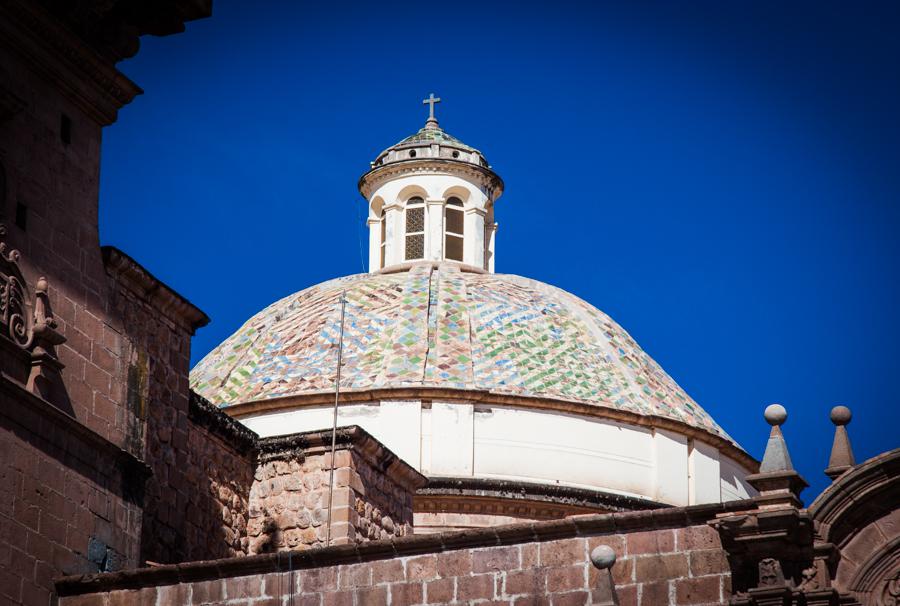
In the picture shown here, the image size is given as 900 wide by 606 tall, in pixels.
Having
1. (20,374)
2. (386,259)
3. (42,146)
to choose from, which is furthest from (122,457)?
(386,259)

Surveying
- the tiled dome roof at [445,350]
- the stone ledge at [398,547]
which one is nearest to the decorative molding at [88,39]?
the stone ledge at [398,547]

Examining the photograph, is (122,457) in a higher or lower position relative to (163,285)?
lower

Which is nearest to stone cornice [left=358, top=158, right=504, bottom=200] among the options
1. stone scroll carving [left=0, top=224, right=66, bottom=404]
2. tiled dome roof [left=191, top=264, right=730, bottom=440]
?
tiled dome roof [left=191, top=264, right=730, bottom=440]

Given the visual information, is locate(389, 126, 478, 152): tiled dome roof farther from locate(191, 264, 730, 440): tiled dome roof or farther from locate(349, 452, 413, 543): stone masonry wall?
locate(349, 452, 413, 543): stone masonry wall

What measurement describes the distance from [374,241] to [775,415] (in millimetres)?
20218

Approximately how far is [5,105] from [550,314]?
50.3ft

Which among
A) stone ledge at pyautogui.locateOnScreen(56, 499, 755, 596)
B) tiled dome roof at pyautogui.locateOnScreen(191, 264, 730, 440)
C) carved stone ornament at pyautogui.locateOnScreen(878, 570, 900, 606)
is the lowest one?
carved stone ornament at pyautogui.locateOnScreen(878, 570, 900, 606)

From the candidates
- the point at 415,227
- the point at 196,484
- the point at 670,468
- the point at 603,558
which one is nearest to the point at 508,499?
the point at 670,468

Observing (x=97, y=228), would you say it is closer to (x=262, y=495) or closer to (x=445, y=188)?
(x=262, y=495)

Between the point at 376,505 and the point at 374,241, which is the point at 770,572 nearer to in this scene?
the point at 376,505

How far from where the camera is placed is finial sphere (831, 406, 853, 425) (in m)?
17.5

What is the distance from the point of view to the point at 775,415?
16594 millimetres

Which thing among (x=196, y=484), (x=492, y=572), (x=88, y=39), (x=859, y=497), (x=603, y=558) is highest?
(x=88, y=39)

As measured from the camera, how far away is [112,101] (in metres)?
19.2
